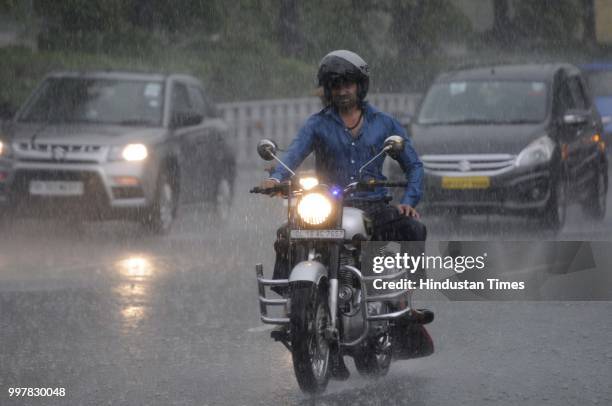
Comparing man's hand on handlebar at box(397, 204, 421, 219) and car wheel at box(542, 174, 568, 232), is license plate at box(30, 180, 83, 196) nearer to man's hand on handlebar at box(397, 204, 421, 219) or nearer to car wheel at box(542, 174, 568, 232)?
car wheel at box(542, 174, 568, 232)

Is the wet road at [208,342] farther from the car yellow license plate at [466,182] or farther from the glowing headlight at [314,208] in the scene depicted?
the car yellow license plate at [466,182]

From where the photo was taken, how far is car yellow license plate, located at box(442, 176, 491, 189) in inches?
675

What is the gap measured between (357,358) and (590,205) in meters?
11.2

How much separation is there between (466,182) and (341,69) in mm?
8964

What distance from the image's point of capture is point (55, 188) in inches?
672

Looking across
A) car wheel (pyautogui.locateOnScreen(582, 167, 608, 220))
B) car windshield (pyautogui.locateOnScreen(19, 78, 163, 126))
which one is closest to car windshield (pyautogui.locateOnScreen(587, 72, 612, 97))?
car wheel (pyautogui.locateOnScreen(582, 167, 608, 220))

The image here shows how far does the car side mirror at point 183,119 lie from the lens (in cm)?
1828

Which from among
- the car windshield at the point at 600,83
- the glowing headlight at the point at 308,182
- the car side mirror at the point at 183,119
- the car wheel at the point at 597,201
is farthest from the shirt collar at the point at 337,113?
the car windshield at the point at 600,83

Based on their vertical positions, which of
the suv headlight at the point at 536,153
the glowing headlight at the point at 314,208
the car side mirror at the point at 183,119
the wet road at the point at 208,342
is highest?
the car side mirror at the point at 183,119

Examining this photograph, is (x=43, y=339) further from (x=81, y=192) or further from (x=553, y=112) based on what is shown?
(x=553, y=112)

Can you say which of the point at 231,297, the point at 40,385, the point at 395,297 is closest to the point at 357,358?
the point at 395,297

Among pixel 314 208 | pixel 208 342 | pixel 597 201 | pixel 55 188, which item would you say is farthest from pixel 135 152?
pixel 314 208

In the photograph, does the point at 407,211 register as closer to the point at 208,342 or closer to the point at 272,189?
the point at 272,189

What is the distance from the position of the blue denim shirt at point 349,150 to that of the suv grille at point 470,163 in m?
8.57
